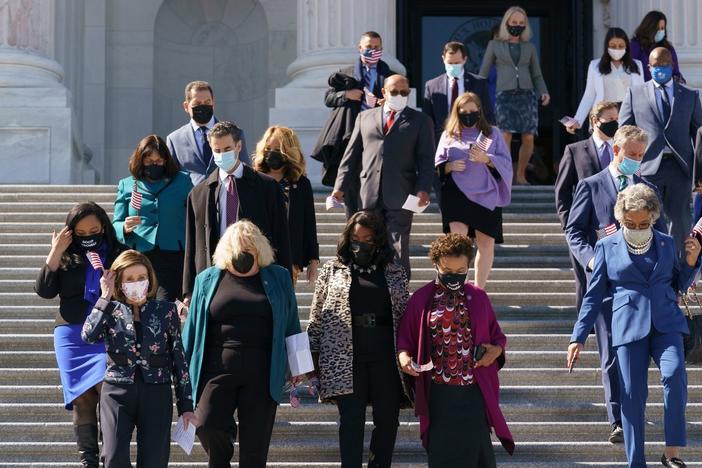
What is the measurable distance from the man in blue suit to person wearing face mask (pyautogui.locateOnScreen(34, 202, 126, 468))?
179 inches

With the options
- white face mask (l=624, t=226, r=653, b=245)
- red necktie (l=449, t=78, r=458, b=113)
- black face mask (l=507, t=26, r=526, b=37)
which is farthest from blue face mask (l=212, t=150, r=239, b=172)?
black face mask (l=507, t=26, r=526, b=37)

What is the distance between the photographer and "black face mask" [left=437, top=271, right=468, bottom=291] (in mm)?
9117

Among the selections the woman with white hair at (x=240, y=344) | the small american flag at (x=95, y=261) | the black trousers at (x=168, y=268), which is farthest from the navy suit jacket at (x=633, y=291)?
the small american flag at (x=95, y=261)

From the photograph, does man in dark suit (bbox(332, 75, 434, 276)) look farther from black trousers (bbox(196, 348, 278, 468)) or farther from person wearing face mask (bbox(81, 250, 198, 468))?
person wearing face mask (bbox(81, 250, 198, 468))

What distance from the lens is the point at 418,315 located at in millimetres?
9211

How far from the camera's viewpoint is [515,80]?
1588 cm

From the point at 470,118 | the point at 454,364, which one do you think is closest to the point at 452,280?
the point at 454,364

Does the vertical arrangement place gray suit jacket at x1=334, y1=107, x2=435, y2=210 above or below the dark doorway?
below

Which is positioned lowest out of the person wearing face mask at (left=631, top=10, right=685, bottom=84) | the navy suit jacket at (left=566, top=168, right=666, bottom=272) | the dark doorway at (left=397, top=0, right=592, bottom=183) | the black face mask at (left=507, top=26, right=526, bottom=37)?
the navy suit jacket at (left=566, top=168, right=666, bottom=272)

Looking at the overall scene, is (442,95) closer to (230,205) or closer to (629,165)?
(629,165)

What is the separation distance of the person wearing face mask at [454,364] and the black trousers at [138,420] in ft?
4.71

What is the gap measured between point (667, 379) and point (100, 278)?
3.47 metres

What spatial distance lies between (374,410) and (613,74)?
6.46 meters

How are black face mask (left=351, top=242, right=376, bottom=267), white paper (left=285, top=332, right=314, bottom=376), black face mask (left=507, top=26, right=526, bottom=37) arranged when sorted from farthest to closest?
black face mask (left=507, top=26, right=526, bottom=37)
black face mask (left=351, top=242, right=376, bottom=267)
white paper (left=285, top=332, right=314, bottom=376)
